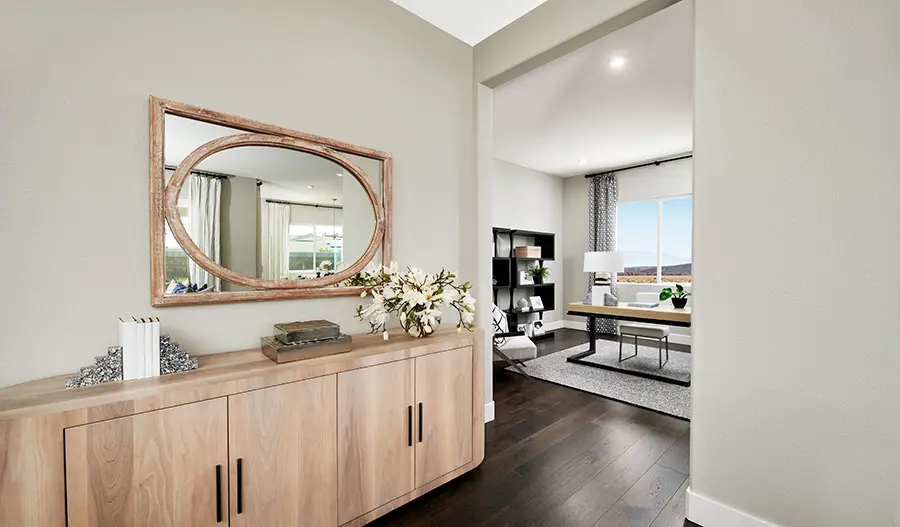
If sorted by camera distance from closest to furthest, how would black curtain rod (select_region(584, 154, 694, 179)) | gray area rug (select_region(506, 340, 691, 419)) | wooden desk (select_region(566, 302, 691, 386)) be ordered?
gray area rug (select_region(506, 340, 691, 419)) < wooden desk (select_region(566, 302, 691, 386)) < black curtain rod (select_region(584, 154, 694, 179))

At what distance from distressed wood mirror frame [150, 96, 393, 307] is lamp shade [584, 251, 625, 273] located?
3816 millimetres

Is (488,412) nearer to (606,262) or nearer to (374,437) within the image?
(374,437)

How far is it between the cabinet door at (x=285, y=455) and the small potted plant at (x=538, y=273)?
4926mm

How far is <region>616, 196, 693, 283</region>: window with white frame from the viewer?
18.9ft

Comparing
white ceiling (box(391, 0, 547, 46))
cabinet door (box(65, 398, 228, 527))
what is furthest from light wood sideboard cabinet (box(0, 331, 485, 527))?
white ceiling (box(391, 0, 547, 46))

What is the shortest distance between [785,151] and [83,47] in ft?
8.90

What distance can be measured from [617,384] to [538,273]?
2.71 m

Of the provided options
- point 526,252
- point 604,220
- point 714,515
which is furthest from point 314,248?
point 604,220

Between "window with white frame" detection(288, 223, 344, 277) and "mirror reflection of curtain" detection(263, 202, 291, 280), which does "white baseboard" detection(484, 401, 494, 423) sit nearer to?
"window with white frame" detection(288, 223, 344, 277)

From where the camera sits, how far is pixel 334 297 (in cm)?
208

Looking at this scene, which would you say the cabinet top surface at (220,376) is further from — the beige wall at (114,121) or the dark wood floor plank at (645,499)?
the dark wood floor plank at (645,499)

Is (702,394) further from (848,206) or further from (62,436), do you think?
(62,436)

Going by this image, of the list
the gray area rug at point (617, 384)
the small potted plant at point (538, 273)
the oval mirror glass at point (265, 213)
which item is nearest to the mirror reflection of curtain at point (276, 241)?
the oval mirror glass at point (265, 213)

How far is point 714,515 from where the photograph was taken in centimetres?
166
